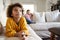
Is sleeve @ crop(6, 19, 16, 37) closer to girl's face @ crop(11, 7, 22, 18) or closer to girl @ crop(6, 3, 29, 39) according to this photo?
girl @ crop(6, 3, 29, 39)

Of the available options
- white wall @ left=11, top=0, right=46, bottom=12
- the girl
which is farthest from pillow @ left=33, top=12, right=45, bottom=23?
white wall @ left=11, top=0, right=46, bottom=12

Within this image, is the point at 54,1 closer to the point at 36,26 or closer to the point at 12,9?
the point at 36,26

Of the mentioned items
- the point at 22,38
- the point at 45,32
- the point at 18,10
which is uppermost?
the point at 18,10

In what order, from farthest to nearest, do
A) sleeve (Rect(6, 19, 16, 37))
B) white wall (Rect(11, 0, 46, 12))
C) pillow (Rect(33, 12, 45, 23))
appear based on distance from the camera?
white wall (Rect(11, 0, 46, 12))
pillow (Rect(33, 12, 45, 23))
sleeve (Rect(6, 19, 16, 37))

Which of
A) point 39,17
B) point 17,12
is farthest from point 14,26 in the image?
point 39,17

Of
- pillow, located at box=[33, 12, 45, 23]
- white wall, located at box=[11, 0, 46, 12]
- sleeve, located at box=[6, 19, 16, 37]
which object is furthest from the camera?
white wall, located at box=[11, 0, 46, 12]

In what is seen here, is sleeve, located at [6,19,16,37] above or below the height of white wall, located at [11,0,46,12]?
below

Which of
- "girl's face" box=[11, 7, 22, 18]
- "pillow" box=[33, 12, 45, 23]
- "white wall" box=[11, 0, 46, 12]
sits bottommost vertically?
"pillow" box=[33, 12, 45, 23]

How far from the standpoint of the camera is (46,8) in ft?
27.6

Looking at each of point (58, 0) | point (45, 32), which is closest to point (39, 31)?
point (45, 32)

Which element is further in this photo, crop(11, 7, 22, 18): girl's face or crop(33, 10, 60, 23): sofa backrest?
crop(33, 10, 60, 23): sofa backrest

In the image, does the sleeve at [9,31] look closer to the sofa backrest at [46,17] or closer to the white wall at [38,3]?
the sofa backrest at [46,17]

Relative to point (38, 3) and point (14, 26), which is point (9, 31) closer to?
point (14, 26)

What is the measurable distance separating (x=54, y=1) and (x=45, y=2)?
0.61 meters
